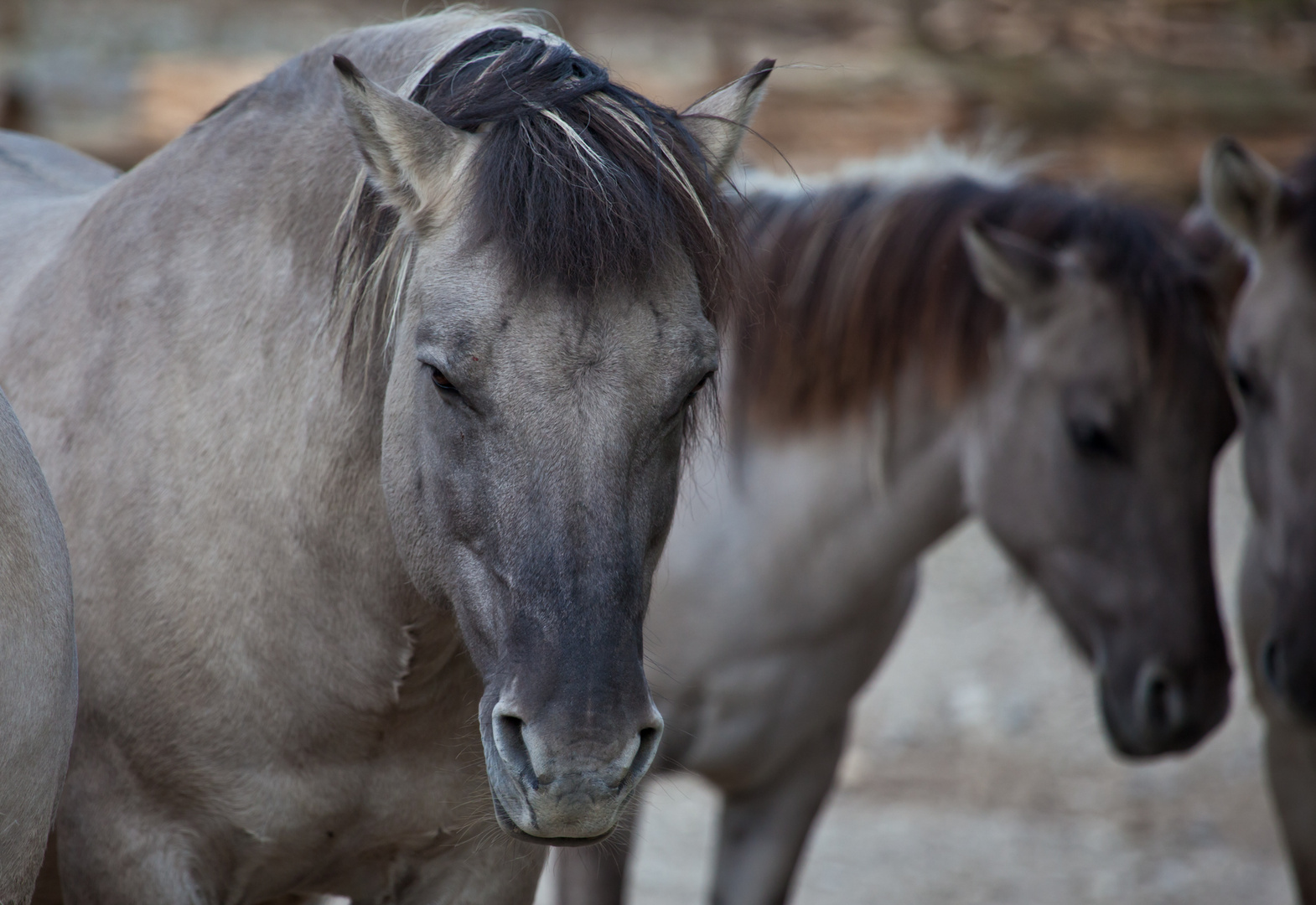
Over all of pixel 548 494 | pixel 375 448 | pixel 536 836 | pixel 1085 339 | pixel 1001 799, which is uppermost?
pixel 548 494

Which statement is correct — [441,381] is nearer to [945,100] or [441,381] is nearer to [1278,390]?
[1278,390]

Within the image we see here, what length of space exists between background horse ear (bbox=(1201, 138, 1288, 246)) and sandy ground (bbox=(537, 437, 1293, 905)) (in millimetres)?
2118

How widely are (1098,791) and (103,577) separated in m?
4.59

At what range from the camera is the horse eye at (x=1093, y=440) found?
9.93 ft

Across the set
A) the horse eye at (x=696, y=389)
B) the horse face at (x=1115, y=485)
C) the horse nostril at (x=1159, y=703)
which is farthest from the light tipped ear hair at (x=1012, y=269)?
the horse eye at (x=696, y=389)

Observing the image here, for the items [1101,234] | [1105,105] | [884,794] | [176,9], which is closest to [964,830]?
[884,794]

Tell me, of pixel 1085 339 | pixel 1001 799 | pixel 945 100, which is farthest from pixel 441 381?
pixel 945 100

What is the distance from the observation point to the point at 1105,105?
270 inches

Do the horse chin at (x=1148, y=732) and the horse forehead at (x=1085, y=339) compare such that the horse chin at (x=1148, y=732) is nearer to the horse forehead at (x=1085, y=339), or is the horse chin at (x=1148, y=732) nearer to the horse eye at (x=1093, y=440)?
the horse eye at (x=1093, y=440)

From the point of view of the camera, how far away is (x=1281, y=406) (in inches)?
119

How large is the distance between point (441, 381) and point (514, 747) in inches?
18.1

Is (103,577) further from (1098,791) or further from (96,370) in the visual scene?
(1098,791)

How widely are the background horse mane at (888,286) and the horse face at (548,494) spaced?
1.55m

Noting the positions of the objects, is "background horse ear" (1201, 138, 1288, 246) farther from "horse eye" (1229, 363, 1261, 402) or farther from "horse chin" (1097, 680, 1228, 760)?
"horse chin" (1097, 680, 1228, 760)
